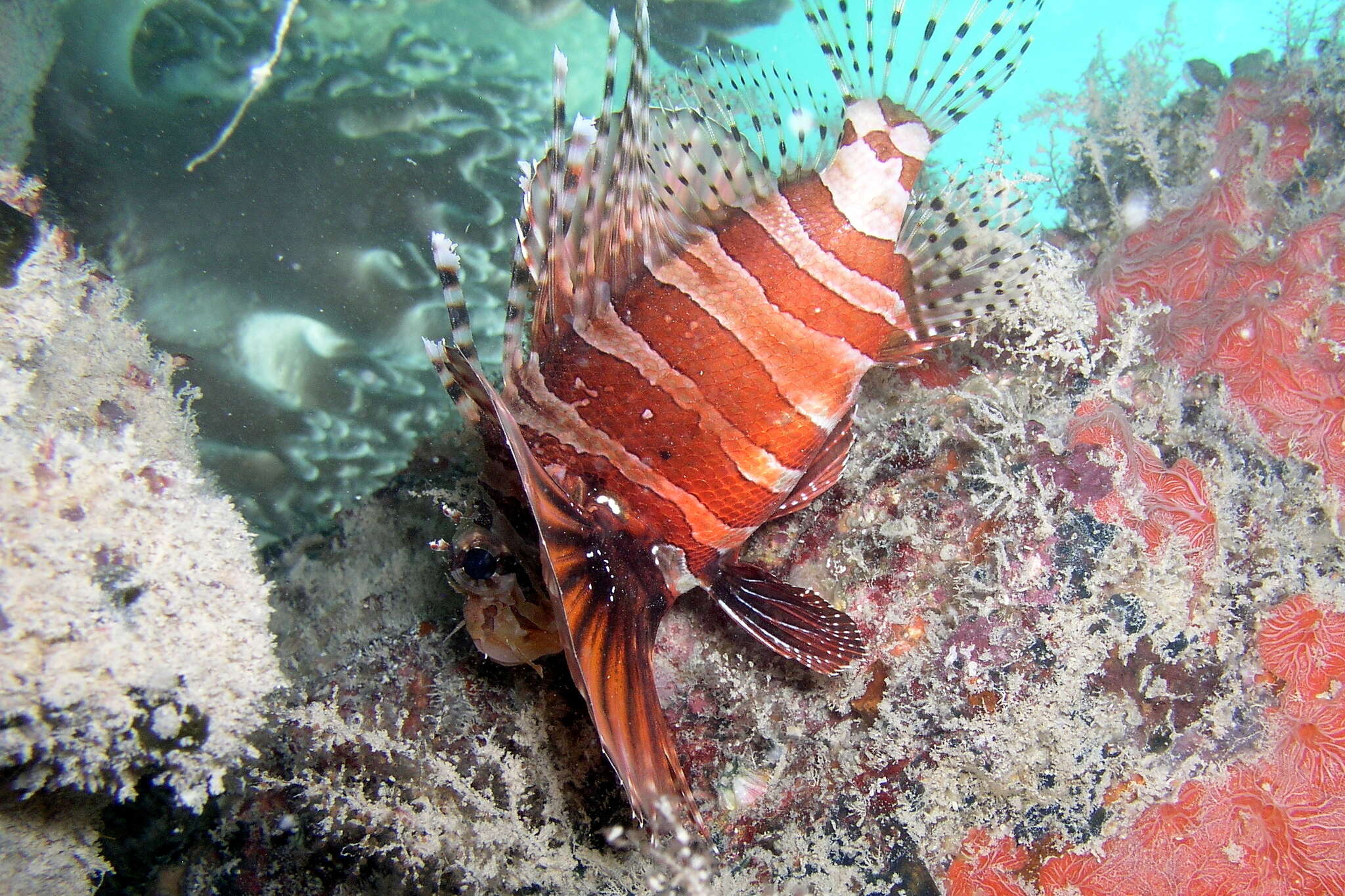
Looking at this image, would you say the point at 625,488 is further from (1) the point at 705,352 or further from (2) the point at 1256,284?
(2) the point at 1256,284

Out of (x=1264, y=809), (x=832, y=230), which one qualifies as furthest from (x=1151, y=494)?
(x=832, y=230)

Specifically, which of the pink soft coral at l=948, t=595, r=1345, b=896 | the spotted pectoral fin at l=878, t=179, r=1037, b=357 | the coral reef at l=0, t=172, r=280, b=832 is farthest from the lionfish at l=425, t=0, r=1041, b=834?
the pink soft coral at l=948, t=595, r=1345, b=896

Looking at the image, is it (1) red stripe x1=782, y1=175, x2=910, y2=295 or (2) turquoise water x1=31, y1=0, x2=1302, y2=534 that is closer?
(1) red stripe x1=782, y1=175, x2=910, y2=295

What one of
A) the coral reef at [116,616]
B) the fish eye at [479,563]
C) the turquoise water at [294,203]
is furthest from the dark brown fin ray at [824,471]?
the turquoise water at [294,203]

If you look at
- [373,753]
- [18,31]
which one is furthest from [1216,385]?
[18,31]

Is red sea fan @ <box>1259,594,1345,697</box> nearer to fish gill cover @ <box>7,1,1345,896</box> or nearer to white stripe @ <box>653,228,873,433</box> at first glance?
fish gill cover @ <box>7,1,1345,896</box>

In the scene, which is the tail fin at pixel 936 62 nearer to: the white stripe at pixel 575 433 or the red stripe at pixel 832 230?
the red stripe at pixel 832 230

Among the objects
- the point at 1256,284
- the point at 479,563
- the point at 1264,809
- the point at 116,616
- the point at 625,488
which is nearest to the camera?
the point at 116,616

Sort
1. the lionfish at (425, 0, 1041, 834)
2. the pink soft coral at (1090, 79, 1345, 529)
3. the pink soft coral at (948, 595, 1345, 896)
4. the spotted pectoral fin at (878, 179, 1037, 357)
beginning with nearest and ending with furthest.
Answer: the lionfish at (425, 0, 1041, 834) < the pink soft coral at (948, 595, 1345, 896) < the spotted pectoral fin at (878, 179, 1037, 357) < the pink soft coral at (1090, 79, 1345, 529)
